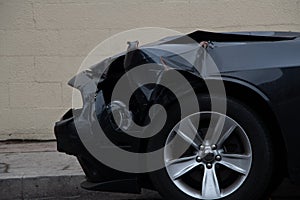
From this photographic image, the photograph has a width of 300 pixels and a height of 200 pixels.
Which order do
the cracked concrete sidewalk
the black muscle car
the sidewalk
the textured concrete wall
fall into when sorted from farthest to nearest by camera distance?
the textured concrete wall, the cracked concrete sidewalk, the sidewalk, the black muscle car

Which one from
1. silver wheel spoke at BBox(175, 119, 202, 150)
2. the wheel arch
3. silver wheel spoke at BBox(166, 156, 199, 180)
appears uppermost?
the wheel arch

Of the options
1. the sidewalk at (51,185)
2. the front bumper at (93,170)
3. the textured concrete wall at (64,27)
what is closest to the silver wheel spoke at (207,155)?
the front bumper at (93,170)

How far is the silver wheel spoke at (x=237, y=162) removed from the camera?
4.38 m

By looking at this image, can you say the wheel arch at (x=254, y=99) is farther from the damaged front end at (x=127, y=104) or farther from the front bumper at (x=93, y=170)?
the front bumper at (x=93, y=170)

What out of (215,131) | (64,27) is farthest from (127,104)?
(64,27)

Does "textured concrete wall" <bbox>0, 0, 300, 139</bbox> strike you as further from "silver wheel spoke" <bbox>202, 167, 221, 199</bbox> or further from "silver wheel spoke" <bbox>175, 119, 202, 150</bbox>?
"silver wheel spoke" <bbox>202, 167, 221, 199</bbox>

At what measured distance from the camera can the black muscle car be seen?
14.2 feet

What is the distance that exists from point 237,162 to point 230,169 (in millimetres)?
70

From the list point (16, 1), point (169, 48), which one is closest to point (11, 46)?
point (16, 1)

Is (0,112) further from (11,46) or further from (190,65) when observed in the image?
(190,65)

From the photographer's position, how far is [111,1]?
7.50m

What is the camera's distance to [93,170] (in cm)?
458

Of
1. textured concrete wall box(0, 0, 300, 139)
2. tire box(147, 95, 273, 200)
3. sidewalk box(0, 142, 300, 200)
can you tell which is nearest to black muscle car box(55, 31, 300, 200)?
tire box(147, 95, 273, 200)

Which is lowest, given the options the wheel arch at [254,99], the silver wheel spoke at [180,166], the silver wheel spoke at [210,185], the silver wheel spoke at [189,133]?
the silver wheel spoke at [210,185]
